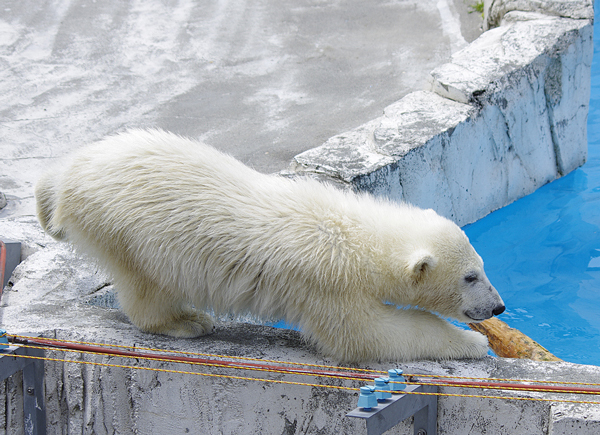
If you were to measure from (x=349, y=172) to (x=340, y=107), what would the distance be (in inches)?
106

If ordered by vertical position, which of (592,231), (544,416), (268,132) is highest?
(268,132)

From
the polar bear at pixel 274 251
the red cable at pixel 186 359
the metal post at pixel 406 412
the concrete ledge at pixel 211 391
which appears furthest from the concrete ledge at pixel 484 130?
the metal post at pixel 406 412

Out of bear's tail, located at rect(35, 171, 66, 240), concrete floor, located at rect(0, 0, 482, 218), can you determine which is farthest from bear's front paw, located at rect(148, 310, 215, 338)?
concrete floor, located at rect(0, 0, 482, 218)

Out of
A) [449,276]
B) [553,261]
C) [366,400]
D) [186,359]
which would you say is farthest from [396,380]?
[553,261]

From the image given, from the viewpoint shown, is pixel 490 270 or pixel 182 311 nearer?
pixel 182 311

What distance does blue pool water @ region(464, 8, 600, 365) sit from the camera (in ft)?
14.1

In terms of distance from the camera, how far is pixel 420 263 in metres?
2.54

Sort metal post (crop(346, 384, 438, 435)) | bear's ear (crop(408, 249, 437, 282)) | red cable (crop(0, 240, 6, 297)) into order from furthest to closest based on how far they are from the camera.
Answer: red cable (crop(0, 240, 6, 297)) < bear's ear (crop(408, 249, 437, 282)) < metal post (crop(346, 384, 438, 435))

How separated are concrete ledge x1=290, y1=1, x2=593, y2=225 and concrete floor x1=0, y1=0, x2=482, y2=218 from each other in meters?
1.25

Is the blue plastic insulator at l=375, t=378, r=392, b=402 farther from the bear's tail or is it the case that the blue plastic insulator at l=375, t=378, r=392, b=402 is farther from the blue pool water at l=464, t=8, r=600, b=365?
the blue pool water at l=464, t=8, r=600, b=365

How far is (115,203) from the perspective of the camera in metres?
2.63

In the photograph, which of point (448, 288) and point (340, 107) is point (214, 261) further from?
point (340, 107)

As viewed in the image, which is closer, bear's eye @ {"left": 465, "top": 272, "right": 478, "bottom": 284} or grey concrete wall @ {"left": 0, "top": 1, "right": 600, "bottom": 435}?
grey concrete wall @ {"left": 0, "top": 1, "right": 600, "bottom": 435}

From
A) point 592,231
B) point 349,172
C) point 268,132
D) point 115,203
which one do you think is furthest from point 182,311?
point 592,231
